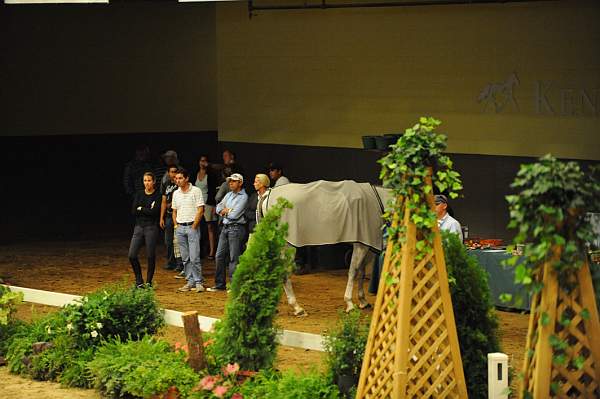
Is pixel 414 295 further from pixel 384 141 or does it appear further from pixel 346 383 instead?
pixel 384 141

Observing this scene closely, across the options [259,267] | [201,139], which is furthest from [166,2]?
[259,267]

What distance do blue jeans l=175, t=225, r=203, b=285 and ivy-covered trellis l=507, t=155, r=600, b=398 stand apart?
25.9ft

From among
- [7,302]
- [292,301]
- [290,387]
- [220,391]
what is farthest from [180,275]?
[290,387]

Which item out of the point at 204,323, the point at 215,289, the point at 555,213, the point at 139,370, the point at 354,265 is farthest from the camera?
the point at 215,289

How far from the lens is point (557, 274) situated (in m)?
6.79

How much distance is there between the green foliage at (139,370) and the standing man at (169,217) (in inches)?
180

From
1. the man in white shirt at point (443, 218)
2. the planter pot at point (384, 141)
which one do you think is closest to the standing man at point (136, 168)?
the planter pot at point (384, 141)

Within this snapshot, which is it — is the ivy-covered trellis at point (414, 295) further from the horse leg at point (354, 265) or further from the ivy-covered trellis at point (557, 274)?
the horse leg at point (354, 265)

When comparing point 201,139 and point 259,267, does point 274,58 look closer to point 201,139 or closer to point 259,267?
point 201,139

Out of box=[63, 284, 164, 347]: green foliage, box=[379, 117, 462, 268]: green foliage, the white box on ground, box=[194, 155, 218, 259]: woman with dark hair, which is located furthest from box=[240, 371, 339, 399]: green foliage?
box=[194, 155, 218, 259]: woman with dark hair

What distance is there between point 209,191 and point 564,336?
33.8 feet

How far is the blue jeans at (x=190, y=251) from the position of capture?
14.6 metres

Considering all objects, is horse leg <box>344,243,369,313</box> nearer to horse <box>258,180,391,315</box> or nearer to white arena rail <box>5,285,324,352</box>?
horse <box>258,180,391,315</box>

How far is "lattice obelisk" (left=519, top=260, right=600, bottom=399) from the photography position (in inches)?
269
